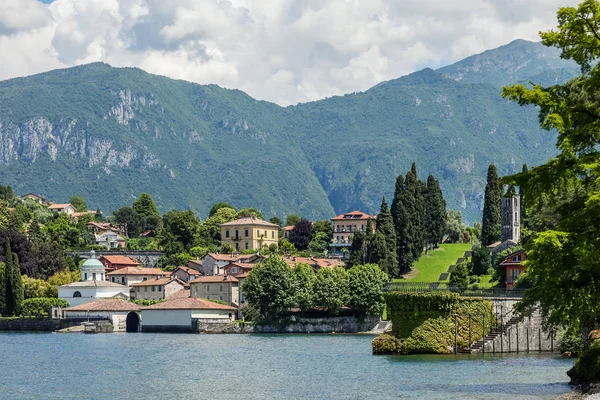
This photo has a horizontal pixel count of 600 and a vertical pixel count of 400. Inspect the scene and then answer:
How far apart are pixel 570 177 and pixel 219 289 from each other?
89.9 m

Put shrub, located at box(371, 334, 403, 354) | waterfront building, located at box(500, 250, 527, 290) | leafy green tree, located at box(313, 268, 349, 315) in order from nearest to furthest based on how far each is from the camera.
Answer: shrub, located at box(371, 334, 403, 354)
waterfront building, located at box(500, 250, 527, 290)
leafy green tree, located at box(313, 268, 349, 315)

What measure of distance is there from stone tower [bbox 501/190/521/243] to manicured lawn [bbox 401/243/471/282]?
7506 millimetres

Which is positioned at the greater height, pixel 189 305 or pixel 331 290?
pixel 331 290

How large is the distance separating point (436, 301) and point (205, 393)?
16909 mm

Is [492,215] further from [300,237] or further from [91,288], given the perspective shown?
[300,237]

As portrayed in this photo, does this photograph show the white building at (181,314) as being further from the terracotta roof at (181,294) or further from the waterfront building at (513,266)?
the waterfront building at (513,266)

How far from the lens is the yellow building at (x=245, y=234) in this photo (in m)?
174

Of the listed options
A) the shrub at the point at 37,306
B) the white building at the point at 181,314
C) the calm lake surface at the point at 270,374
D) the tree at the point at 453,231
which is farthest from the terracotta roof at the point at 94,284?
the calm lake surface at the point at 270,374

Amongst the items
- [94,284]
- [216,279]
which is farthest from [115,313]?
[94,284]

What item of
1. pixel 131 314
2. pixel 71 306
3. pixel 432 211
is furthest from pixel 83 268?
pixel 432 211

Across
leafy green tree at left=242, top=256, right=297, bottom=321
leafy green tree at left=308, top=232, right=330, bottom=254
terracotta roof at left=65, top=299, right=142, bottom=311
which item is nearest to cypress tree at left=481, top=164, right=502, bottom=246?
leafy green tree at left=242, top=256, right=297, bottom=321

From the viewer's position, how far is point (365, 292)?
97.6 metres

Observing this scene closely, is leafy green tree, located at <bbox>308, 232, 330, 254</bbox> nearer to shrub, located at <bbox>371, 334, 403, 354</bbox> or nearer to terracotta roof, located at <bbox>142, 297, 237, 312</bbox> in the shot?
terracotta roof, located at <bbox>142, 297, 237, 312</bbox>

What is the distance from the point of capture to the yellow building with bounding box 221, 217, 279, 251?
17362cm
